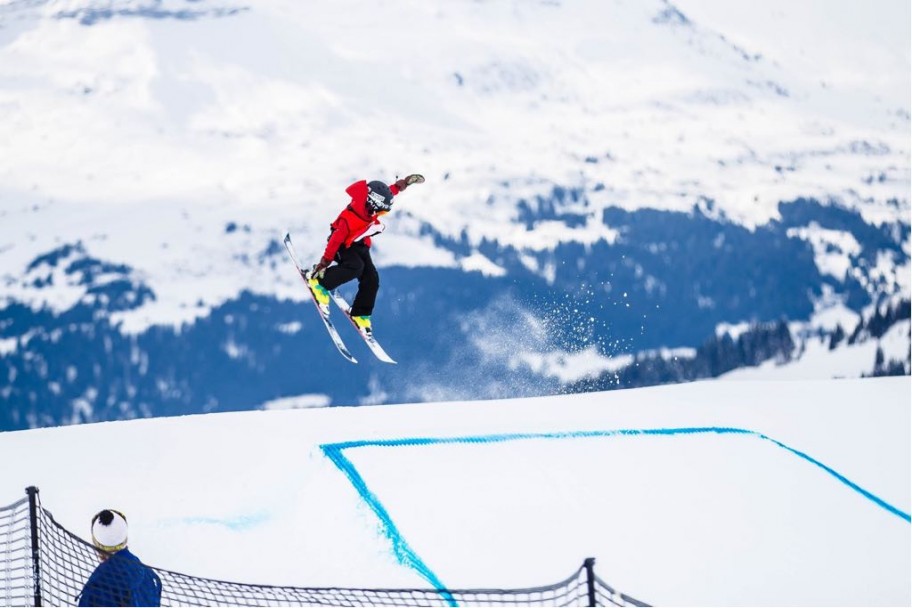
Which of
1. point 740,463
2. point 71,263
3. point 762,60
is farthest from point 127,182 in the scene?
point 740,463

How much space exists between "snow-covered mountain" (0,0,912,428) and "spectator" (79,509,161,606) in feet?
37.5

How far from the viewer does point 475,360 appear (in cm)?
1501

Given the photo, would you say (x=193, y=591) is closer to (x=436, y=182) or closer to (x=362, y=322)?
(x=362, y=322)

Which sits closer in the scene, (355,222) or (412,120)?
Answer: (355,222)

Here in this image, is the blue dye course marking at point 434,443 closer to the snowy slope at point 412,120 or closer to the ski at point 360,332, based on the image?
the ski at point 360,332

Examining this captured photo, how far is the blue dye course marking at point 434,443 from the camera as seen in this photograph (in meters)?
5.34

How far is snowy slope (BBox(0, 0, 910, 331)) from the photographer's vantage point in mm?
17297

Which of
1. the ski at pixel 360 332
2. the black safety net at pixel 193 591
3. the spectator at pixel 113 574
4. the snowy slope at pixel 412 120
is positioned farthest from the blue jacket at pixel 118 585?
the snowy slope at pixel 412 120

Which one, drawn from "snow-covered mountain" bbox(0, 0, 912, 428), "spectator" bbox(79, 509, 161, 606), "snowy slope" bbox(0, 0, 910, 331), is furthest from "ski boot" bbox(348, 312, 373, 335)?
"snowy slope" bbox(0, 0, 910, 331)

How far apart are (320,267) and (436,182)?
648 inches

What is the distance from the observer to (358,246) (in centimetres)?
587

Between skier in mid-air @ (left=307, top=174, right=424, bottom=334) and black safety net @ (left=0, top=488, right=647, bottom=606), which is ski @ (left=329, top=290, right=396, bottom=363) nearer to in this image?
skier in mid-air @ (left=307, top=174, right=424, bottom=334)

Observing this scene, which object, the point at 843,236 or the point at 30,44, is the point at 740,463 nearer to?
the point at 30,44

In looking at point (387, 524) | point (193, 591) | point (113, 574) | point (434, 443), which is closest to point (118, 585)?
point (113, 574)
